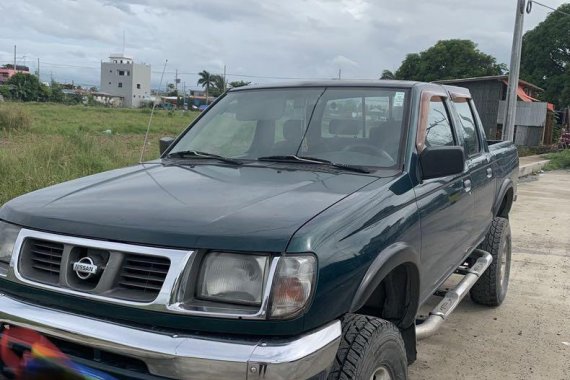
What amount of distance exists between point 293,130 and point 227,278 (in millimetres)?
1559

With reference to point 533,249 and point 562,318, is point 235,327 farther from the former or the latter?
point 533,249

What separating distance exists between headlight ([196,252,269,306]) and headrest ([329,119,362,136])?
1.50 m

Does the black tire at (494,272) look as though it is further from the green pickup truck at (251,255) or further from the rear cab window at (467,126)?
the green pickup truck at (251,255)

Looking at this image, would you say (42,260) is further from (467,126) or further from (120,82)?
(120,82)

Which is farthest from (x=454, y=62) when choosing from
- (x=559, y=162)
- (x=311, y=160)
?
(x=311, y=160)

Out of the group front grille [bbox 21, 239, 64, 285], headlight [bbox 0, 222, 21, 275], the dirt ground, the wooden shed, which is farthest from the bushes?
front grille [bbox 21, 239, 64, 285]

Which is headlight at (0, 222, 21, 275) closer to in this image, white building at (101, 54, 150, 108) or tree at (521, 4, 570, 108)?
tree at (521, 4, 570, 108)

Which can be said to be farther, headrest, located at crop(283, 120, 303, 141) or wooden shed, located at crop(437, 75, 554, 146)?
wooden shed, located at crop(437, 75, 554, 146)

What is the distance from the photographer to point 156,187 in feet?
8.92

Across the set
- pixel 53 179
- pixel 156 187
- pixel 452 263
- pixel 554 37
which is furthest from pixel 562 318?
pixel 554 37

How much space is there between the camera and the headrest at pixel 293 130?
337 centimetres

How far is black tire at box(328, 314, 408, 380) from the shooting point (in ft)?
7.13

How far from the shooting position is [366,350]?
2232 mm

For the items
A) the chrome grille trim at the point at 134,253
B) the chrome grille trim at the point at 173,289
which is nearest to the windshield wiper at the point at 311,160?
the chrome grille trim at the point at 173,289
